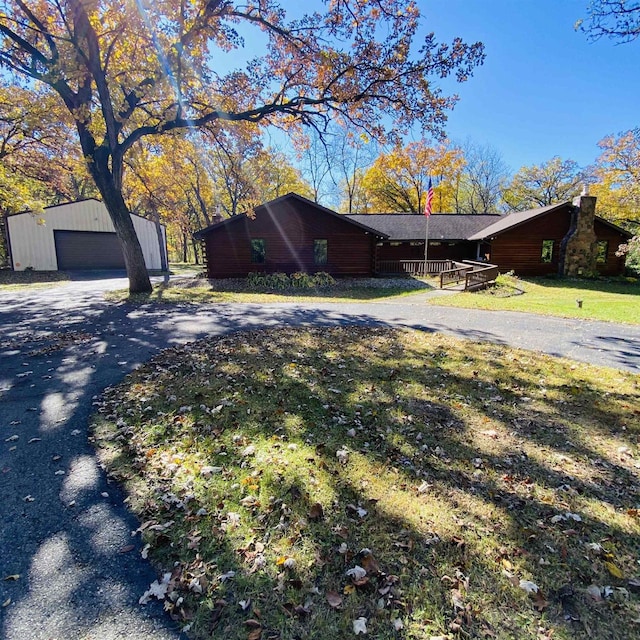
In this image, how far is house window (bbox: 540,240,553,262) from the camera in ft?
74.6

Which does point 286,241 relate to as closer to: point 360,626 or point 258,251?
point 258,251

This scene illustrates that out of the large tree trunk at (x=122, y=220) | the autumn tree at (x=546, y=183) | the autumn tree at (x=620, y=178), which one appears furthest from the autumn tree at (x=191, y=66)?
the autumn tree at (x=546, y=183)

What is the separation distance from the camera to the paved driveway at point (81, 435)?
1.84m

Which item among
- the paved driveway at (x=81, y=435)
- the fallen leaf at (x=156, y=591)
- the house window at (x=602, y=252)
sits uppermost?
the house window at (x=602, y=252)

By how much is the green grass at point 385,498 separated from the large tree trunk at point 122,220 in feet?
29.8

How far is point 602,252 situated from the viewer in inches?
904

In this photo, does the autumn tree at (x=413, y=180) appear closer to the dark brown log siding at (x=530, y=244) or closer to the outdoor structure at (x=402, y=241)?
the outdoor structure at (x=402, y=241)

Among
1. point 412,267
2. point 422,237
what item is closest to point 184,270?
point 412,267

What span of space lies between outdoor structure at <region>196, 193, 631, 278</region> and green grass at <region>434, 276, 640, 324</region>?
6.89 feet

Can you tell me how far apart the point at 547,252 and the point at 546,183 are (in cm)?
1793

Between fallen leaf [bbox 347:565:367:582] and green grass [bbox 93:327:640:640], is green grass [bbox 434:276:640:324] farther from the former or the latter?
fallen leaf [bbox 347:565:367:582]

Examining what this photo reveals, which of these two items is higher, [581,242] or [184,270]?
[581,242]

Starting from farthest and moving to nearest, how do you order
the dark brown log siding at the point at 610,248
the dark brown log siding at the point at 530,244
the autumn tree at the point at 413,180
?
the autumn tree at the point at 413,180 < the dark brown log siding at the point at 610,248 < the dark brown log siding at the point at 530,244

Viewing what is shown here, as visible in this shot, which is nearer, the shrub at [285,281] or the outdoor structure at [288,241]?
the shrub at [285,281]
